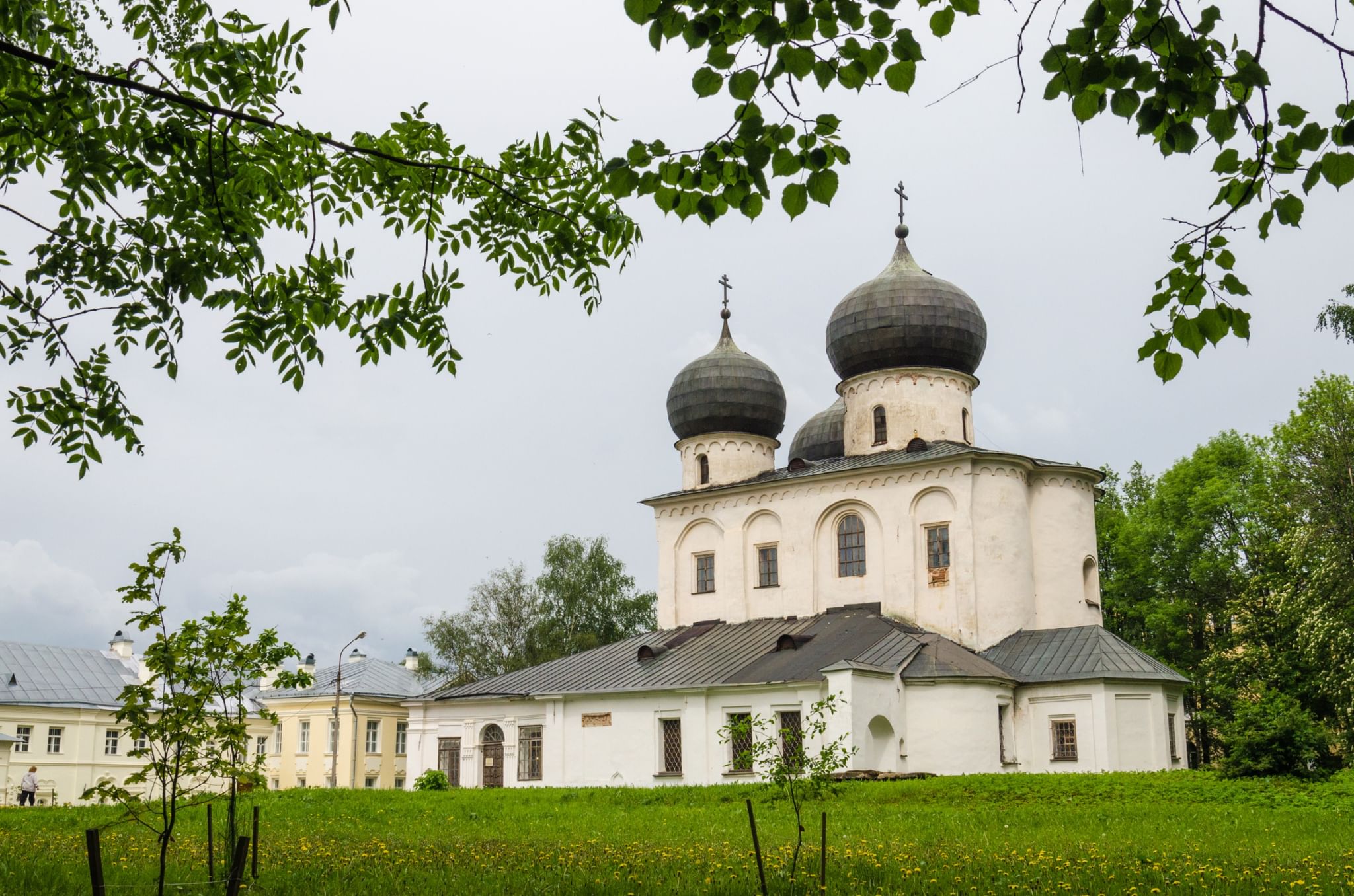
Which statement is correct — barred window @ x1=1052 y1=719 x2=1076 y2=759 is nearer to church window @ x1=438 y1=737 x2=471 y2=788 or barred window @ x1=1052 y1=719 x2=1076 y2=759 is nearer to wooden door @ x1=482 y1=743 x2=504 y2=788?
wooden door @ x1=482 y1=743 x2=504 y2=788

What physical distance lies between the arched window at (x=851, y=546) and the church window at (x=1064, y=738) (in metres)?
6.19

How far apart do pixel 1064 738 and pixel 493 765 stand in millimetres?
13718

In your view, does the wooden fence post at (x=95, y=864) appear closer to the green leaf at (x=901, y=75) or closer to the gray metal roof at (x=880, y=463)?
the green leaf at (x=901, y=75)

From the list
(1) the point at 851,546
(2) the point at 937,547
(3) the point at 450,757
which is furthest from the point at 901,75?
(3) the point at 450,757

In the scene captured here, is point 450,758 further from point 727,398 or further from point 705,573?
point 727,398

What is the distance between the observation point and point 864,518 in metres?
30.1

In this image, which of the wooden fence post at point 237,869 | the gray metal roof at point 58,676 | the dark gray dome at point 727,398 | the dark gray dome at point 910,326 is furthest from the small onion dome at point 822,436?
the wooden fence post at point 237,869

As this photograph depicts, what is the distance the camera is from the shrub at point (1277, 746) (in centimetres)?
1792

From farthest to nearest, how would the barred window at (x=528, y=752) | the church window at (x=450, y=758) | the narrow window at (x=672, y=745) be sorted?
the church window at (x=450, y=758) < the barred window at (x=528, y=752) < the narrow window at (x=672, y=745)

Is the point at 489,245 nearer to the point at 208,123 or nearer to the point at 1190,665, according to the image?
the point at 208,123

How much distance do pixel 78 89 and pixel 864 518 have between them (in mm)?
25244

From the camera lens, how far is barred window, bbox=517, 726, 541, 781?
2931 centimetres

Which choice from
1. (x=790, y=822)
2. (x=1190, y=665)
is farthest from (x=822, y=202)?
(x=1190, y=665)

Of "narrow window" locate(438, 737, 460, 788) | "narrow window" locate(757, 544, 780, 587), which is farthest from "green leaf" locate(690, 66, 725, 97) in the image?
"narrow window" locate(438, 737, 460, 788)
